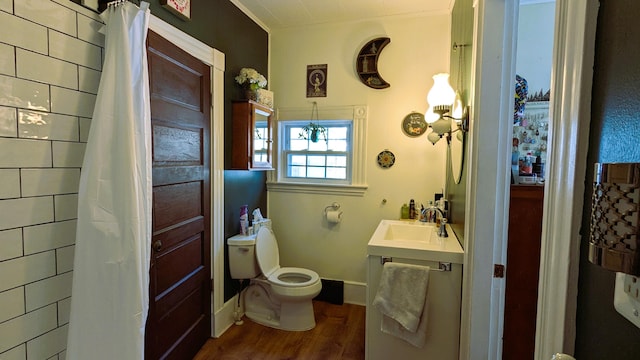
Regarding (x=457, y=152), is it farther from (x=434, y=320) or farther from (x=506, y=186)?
(x=434, y=320)

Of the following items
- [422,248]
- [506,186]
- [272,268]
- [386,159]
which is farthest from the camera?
[386,159]

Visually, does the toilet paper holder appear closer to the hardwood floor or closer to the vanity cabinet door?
the vanity cabinet door

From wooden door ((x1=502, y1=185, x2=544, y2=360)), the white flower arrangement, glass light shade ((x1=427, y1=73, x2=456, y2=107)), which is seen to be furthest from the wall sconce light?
the white flower arrangement

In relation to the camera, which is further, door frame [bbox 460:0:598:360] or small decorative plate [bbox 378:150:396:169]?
small decorative plate [bbox 378:150:396:169]

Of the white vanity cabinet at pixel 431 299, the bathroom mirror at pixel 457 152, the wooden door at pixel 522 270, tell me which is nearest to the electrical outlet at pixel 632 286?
the wooden door at pixel 522 270

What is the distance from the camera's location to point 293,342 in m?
2.39

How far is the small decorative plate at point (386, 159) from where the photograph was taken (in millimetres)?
2863

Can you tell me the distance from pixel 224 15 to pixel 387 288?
7.50 ft

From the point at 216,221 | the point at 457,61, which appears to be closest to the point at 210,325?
the point at 216,221

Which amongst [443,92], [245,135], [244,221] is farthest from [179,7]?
[443,92]

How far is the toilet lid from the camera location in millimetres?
2596

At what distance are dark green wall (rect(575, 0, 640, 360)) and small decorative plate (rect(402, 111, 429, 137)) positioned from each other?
7.45 ft

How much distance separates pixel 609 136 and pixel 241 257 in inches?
94.3

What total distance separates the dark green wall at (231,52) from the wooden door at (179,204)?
0.77 ft
